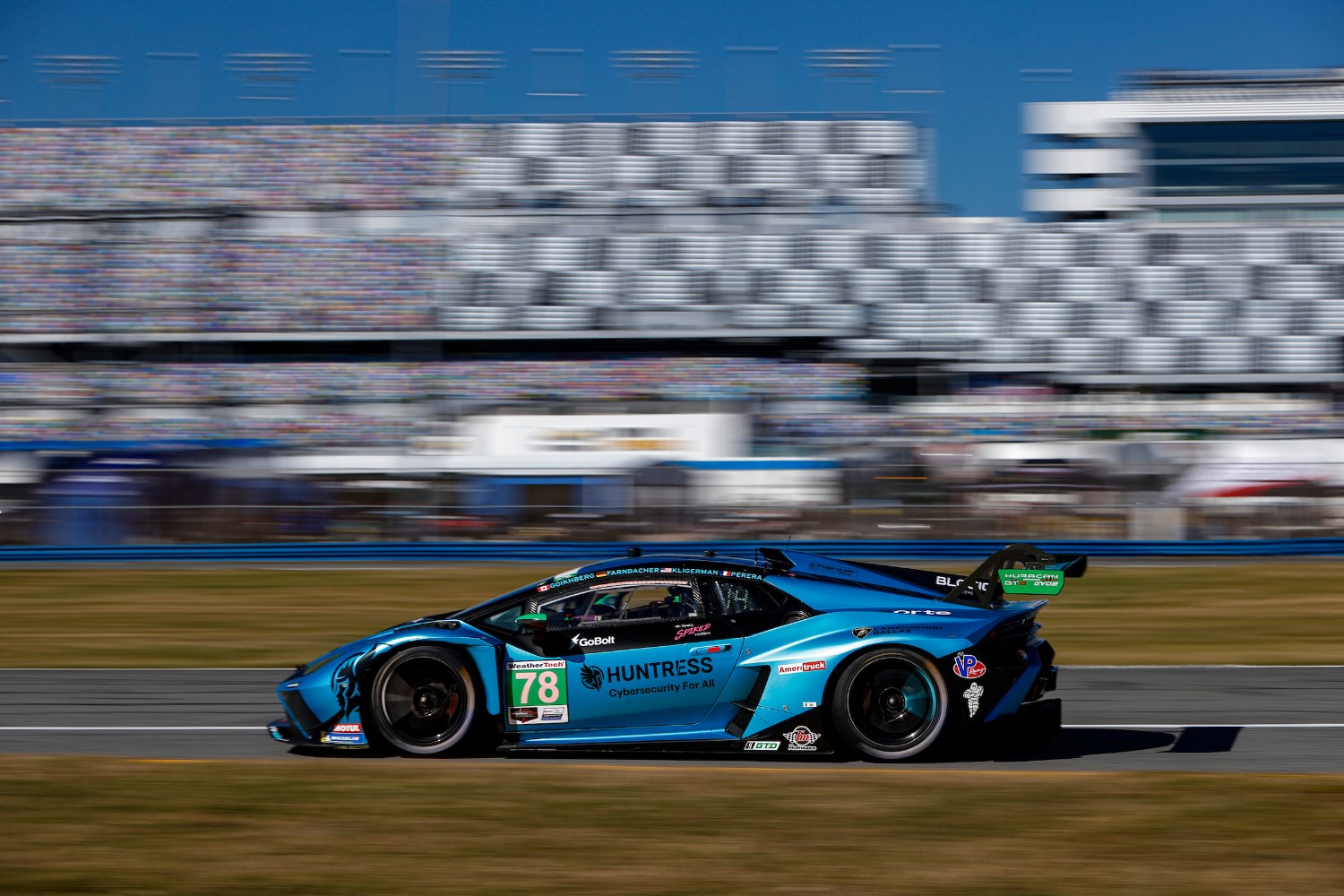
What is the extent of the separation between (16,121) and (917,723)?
36.5 meters

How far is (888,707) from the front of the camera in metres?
6.47

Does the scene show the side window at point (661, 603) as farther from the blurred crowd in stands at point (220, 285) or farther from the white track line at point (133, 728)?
the blurred crowd in stands at point (220, 285)

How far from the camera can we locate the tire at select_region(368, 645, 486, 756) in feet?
21.5

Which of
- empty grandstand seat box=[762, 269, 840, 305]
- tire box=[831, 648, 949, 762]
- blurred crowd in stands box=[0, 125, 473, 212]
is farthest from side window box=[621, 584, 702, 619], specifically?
blurred crowd in stands box=[0, 125, 473, 212]

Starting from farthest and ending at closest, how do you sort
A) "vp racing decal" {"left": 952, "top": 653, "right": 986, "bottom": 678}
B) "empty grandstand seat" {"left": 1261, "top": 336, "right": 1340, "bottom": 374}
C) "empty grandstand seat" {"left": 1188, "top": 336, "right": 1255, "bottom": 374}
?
"empty grandstand seat" {"left": 1261, "top": 336, "right": 1340, "bottom": 374}
"empty grandstand seat" {"left": 1188, "top": 336, "right": 1255, "bottom": 374}
"vp racing decal" {"left": 952, "top": 653, "right": 986, "bottom": 678}

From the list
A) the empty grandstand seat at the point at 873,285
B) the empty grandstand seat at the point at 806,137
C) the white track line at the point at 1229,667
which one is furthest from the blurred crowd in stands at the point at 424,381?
the white track line at the point at 1229,667

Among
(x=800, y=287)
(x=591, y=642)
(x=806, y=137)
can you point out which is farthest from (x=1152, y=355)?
(x=591, y=642)

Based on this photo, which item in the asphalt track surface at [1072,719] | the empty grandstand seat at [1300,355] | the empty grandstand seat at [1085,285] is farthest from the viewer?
the empty grandstand seat at [1085,285]

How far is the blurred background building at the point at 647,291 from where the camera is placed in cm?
2400

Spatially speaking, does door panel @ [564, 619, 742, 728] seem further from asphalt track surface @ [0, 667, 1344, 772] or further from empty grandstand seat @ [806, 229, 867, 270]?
empty grandstand seat @ [806, 229, 867, 270]

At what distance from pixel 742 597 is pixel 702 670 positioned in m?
0.41

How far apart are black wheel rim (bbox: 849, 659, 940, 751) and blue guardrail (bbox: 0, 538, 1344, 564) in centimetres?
1193

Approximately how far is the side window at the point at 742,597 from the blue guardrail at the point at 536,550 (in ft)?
38.5

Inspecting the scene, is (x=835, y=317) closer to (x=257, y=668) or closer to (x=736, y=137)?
(x=736, y=137)
